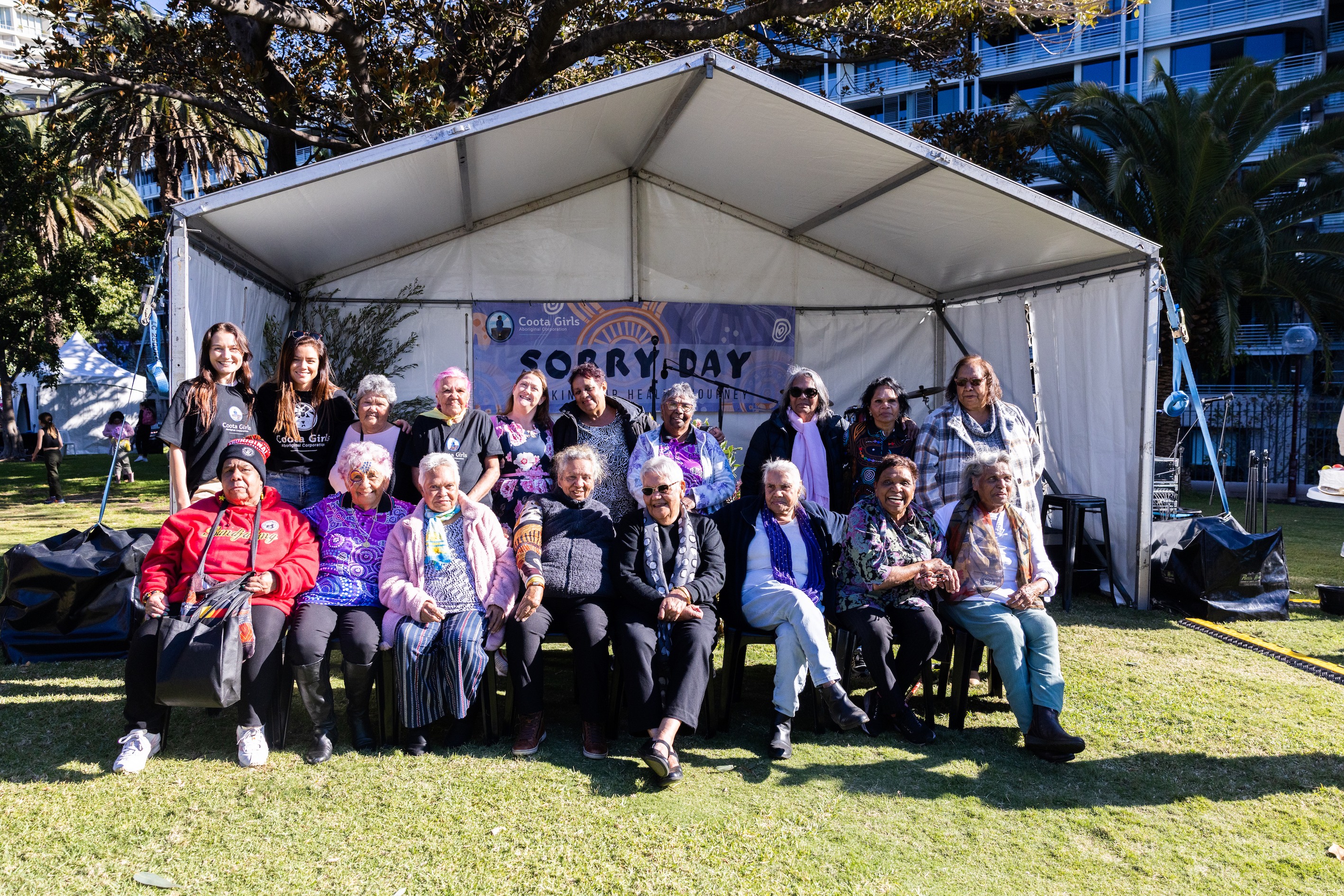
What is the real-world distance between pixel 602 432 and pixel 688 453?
44 cm

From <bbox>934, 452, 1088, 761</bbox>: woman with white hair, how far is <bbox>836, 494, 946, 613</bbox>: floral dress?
0.44 feet

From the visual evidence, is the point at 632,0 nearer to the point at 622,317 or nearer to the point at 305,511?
the point at 622,317

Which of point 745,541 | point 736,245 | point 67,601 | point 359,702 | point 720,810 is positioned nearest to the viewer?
point 720,810

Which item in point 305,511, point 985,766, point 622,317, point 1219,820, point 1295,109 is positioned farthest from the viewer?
point 1295,109

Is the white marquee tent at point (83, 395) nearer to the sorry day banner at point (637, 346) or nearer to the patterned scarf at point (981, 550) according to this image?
the sorry day banner at point (637, 346)

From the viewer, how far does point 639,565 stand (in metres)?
3.54

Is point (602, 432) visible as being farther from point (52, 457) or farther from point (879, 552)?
point (52, 457)

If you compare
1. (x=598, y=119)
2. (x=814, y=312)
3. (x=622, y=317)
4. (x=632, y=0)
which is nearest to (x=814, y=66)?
(x=632, y=0)

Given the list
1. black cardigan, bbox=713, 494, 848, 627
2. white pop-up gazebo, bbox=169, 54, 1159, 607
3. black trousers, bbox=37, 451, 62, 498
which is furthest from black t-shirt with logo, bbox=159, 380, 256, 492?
black trousers, bbox=37, 451, 62, 498

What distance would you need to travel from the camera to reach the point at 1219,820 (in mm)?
2787

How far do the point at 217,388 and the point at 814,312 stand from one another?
5266 millimetres

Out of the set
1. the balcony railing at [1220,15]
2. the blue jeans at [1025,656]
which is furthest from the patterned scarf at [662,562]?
the balcony railing at [1220,15]

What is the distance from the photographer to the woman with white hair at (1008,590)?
11.1ft

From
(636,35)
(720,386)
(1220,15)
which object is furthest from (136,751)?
(1220,15)
